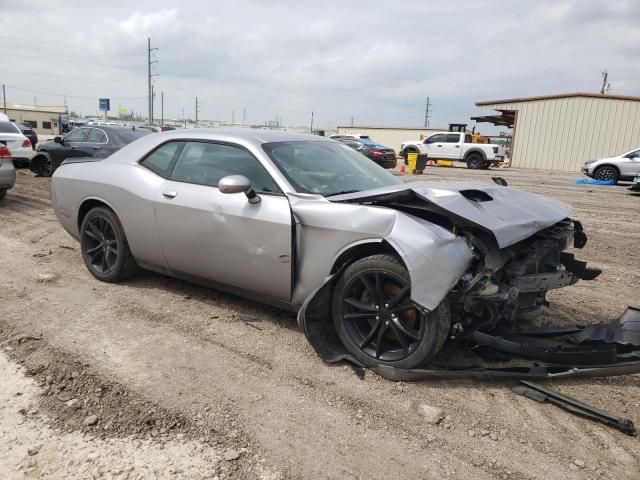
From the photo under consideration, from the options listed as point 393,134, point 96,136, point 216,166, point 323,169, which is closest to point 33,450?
point 216,166

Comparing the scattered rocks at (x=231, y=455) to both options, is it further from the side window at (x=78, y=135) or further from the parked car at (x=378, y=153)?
the parked car at (x=378, y=153)

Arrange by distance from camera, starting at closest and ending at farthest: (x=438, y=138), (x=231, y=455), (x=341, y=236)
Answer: (x=231, y=455) < (x=341, y=236) < (x=438, y=138)

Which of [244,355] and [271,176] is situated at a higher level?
[271,176]

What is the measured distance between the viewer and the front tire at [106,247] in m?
4.63

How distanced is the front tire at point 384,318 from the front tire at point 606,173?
61.4 feet

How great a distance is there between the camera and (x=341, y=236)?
10.6ft

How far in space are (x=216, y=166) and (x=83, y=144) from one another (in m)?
9.09

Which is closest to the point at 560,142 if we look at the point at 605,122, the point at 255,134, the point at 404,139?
the point at 605,122

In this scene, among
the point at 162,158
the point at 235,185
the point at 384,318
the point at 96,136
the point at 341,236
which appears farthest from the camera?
the point at 96,136

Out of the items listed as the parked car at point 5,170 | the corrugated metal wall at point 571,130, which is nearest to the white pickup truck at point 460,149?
the corrugated metal wall at point 571,130

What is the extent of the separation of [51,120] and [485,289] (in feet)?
289

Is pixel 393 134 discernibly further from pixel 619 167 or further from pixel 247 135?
pixel 247 135

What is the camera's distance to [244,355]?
11.2ft

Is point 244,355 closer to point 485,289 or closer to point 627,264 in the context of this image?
point 485,289
